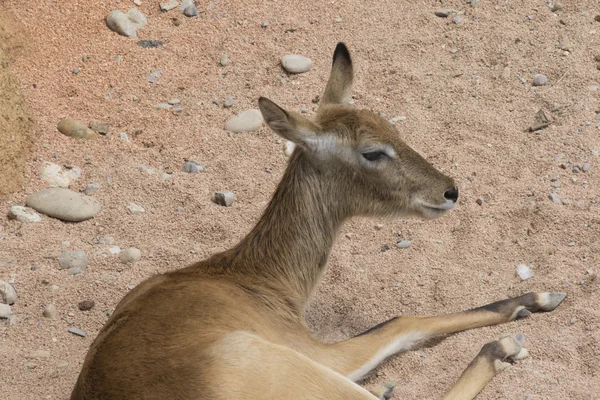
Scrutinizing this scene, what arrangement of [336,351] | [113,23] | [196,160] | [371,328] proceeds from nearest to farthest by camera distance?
[336,351]
[371,328]
[196,160]
[113,23]

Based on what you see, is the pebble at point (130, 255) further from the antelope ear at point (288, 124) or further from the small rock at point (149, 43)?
the small rock at point (149, 43)

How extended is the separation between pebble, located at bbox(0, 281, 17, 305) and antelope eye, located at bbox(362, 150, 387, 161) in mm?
2661

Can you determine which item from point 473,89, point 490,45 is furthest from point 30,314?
point 490,45

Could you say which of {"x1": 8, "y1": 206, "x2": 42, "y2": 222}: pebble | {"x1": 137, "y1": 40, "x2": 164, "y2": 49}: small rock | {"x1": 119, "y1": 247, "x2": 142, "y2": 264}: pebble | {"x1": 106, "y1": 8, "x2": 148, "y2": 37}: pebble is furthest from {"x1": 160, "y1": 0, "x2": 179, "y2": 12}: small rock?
{"x1": 119, "y1": 247, "x2": 142, "y2": 264}: pebble

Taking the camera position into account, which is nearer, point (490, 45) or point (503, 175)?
point (503, 175)

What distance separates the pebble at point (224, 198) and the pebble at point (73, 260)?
3.79ft

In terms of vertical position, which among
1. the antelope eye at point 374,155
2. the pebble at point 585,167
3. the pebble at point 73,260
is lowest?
the pebble at point 73,260

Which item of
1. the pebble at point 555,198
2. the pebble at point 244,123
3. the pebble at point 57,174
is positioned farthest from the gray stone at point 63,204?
the pebble at point 555,198

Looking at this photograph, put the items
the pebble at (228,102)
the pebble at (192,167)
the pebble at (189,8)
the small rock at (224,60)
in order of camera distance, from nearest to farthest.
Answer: the pebble at (192,167) → the pebble at (228,102) → the small rock at (224,60) → the pebble at (189,8)

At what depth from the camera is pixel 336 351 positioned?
518 cm

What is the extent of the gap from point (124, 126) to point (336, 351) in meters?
3.34

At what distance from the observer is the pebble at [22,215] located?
258 inches

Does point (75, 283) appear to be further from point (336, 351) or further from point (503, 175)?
point (503, 175)

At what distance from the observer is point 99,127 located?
7.43 meters
